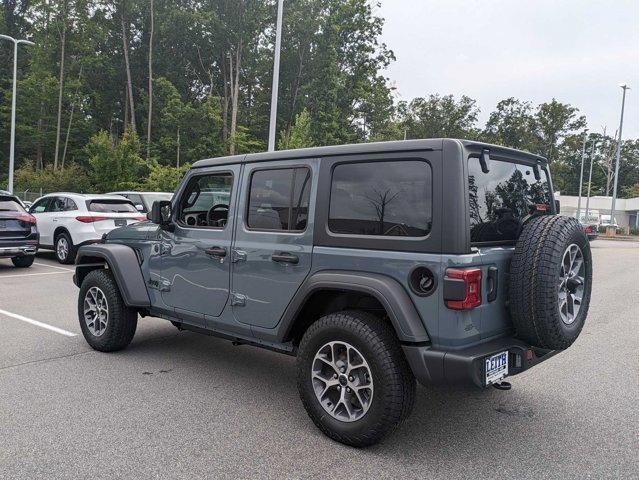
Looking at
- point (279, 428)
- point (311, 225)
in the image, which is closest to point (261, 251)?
point (311, 225)

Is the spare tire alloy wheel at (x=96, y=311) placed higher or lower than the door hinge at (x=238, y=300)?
lower

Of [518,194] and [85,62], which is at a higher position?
[85,62]

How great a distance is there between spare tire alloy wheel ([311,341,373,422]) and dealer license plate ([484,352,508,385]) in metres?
0.69

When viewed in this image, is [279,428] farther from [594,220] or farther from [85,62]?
[594,220]

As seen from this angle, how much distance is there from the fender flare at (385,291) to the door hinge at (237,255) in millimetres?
701

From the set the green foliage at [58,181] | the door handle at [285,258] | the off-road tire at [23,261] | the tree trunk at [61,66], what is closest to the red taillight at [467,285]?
the door handle at [285,258]

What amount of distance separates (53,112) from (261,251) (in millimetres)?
42273

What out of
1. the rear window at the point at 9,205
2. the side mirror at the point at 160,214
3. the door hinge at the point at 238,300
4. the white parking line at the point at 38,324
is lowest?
the white parking line at the point at 38,324

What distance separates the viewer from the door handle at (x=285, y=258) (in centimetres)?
360

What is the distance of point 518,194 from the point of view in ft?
11.9

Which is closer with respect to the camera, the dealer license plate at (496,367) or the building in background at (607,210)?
the dealer license plate at (496,367)

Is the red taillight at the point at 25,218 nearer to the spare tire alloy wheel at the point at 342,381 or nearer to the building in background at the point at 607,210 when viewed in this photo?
the spare tire alloy wheel at the point at 342,381

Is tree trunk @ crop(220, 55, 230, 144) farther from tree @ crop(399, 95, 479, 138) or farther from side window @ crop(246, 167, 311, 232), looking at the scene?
side window @ crop(246, 167, 311, 232)

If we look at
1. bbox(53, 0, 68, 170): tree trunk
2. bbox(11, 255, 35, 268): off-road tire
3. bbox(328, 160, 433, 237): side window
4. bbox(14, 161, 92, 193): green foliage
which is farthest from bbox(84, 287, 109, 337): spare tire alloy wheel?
bbox(53, 0, 68, 170): tree trunk
